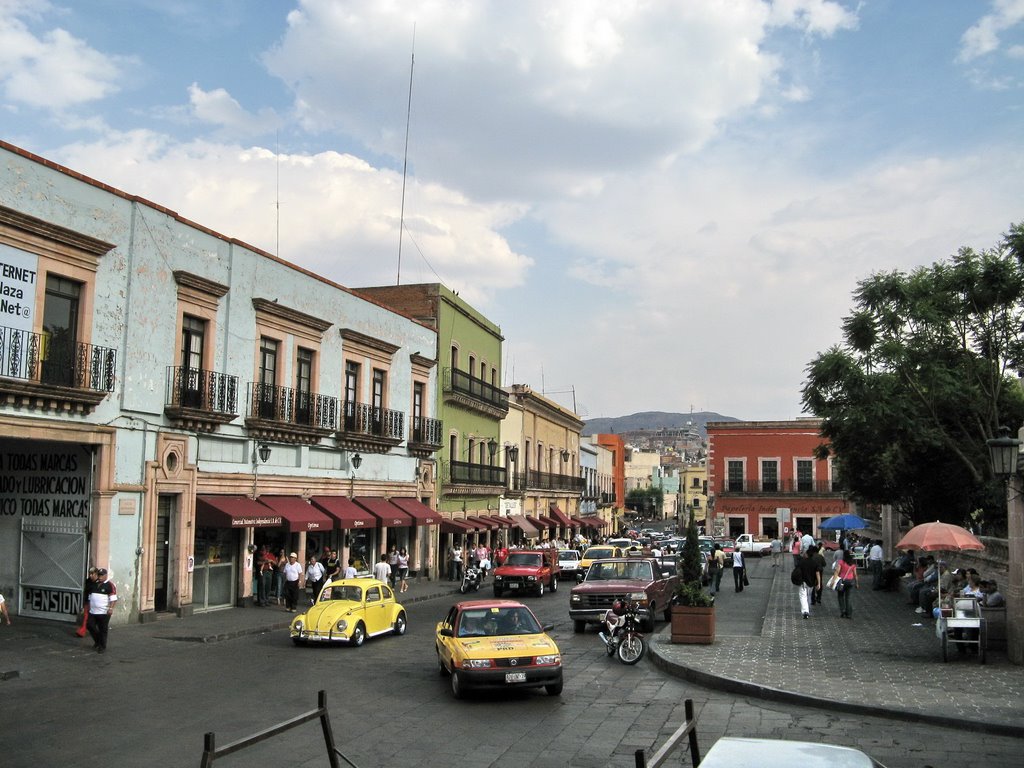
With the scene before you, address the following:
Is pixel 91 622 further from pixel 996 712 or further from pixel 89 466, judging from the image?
pixel 996 712

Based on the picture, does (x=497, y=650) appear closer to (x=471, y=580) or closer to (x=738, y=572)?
(x=471, y=580)

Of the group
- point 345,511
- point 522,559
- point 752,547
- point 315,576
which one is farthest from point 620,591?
point 752,547

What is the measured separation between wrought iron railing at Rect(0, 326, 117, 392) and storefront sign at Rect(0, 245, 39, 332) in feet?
0.91

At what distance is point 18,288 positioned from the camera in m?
19.3

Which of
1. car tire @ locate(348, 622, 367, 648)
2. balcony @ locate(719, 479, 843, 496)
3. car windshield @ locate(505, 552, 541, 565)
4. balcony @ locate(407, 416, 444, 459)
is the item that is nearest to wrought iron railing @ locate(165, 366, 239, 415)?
car tire @ locate(348, 622, 367, 648)

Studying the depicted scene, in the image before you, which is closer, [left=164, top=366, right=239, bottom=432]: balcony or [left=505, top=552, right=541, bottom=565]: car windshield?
[left=164, top=366, right=239, bottom=432]: balcony

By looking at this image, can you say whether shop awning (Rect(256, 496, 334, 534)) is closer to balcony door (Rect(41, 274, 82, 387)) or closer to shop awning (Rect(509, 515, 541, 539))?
balcony door (Rect(41, 274, 82, 387))

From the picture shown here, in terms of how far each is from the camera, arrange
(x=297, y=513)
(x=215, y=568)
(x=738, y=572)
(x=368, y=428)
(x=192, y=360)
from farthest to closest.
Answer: (x=738, y=572), (x=368, y=428), (x=297, y=513), (x=215, y=568), (x=192, y=360)

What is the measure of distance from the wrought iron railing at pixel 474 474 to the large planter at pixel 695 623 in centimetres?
2440

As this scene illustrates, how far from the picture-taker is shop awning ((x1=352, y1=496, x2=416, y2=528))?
32.7 metres

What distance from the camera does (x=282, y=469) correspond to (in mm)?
28594

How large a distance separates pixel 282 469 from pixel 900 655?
18.2 meters

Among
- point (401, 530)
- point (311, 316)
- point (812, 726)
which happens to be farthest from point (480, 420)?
point (812, 726)

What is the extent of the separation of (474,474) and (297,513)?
18.6 metres
